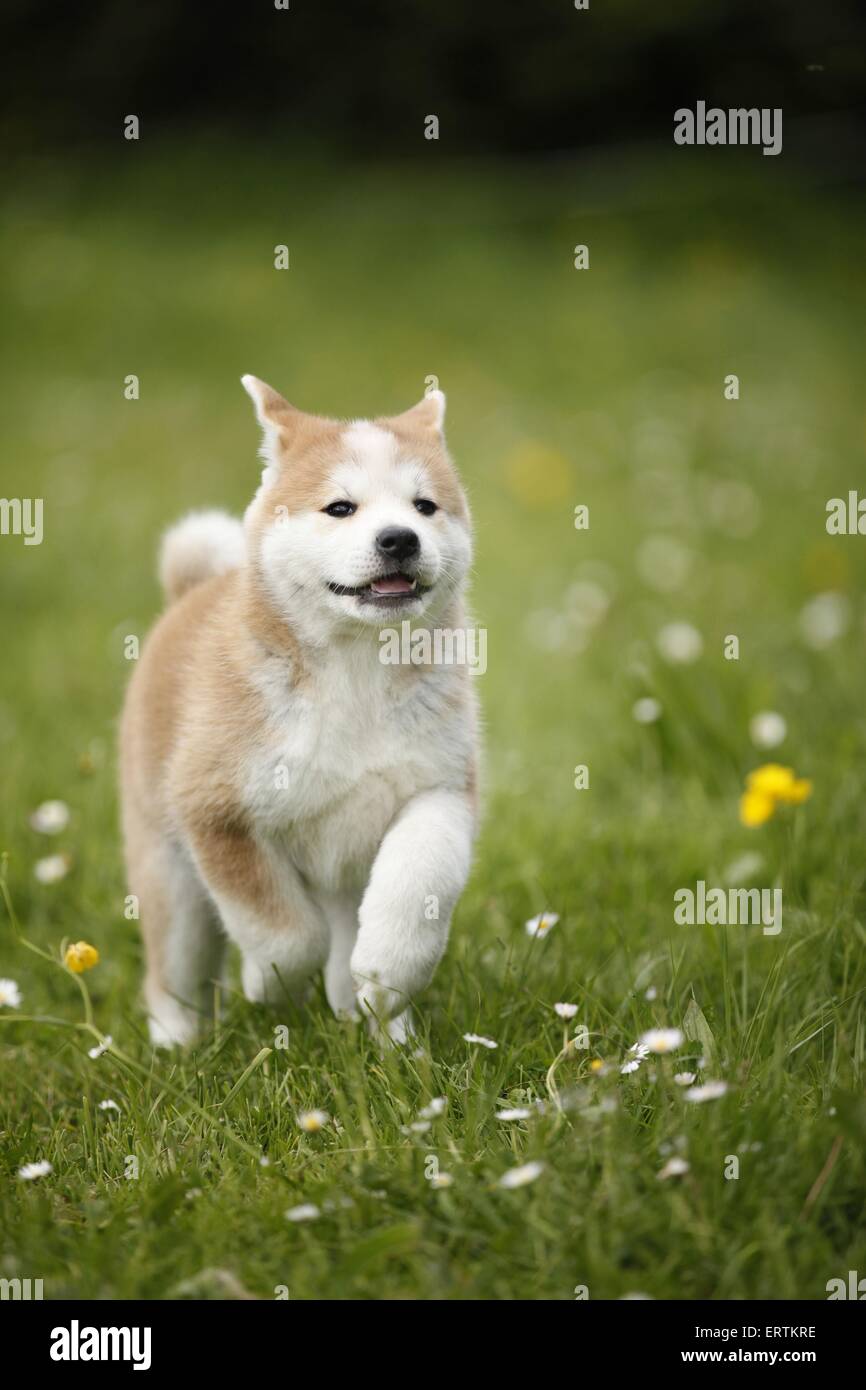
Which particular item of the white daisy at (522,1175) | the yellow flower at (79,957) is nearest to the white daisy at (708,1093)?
the white daisy at (522,1175)

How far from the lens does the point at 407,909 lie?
270 cm

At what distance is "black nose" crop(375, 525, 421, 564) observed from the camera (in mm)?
2768

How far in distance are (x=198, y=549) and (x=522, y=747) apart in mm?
1552

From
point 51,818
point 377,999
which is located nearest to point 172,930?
point 51,818

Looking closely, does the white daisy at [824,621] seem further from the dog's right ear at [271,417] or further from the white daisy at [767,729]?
the dog's right ear at [271,417]

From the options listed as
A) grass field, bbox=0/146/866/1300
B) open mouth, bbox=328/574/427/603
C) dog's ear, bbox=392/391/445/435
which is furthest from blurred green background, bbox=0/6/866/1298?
dog's ear, bbox=392/391/445/435

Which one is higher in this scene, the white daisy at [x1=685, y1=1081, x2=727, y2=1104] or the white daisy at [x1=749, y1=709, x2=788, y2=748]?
the white daisy at [x1=749, y1=709, x2=788, y2=748]

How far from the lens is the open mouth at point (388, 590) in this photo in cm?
280

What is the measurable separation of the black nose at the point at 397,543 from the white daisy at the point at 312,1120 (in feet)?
3.33

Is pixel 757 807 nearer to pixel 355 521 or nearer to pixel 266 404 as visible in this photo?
pixel 355 521

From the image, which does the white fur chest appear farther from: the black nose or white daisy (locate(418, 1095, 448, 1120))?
white daisy (locate(418, 1095, 448, 1120))

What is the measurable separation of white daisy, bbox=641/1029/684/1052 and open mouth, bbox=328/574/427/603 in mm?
927
